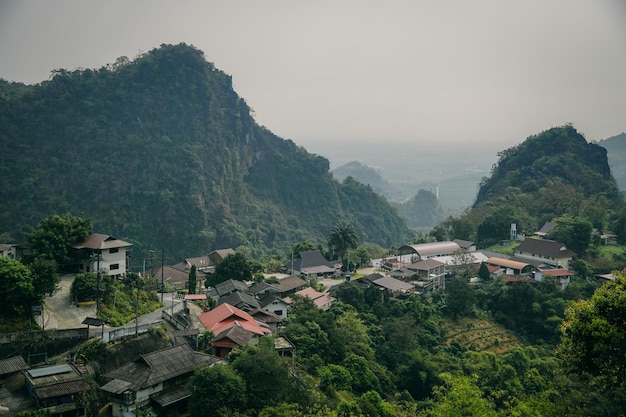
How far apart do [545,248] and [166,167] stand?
50751 millimetres

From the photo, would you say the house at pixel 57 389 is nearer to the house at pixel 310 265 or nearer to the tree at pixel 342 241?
the house at pixel 310 265

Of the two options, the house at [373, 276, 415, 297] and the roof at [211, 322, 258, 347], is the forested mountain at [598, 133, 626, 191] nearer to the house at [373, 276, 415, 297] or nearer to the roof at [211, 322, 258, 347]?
the house at [373, 276, 415, 297]

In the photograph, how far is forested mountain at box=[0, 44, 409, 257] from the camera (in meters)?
64.6

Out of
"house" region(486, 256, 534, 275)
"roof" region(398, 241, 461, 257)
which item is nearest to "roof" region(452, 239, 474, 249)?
"roof" region(398, 241, 461, 257)

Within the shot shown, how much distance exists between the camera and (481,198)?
253 ft

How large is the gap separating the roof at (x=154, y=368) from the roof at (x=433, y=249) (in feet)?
98.1

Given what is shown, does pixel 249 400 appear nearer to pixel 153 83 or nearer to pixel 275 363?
pixel 275 363

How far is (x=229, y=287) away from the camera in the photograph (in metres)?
32.5

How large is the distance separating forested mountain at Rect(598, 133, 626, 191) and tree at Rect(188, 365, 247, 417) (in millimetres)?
137081

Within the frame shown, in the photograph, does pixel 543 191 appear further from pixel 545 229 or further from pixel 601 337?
pixel 601 337

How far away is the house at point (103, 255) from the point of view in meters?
26.3

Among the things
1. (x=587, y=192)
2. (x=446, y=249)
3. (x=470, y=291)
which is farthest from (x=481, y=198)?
(x=470, y=291)

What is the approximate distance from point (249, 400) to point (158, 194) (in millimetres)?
54756

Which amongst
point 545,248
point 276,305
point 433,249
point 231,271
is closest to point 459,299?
point 433,249
